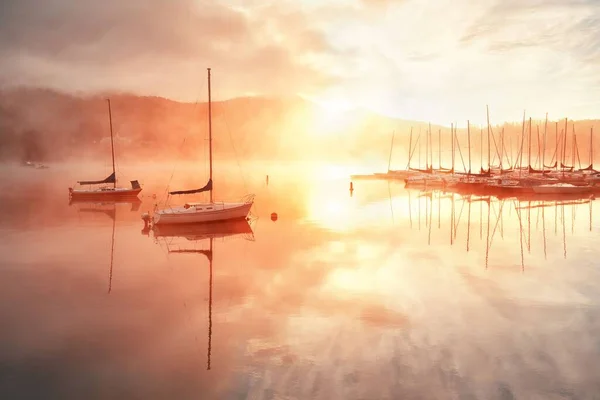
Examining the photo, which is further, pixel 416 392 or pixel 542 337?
pixel 542 337

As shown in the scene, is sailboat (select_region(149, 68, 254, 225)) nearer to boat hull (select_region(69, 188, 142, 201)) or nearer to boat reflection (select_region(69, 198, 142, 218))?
boat reflection (select_region(69, 198, 142, 218))

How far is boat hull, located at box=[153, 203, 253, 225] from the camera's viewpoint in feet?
139

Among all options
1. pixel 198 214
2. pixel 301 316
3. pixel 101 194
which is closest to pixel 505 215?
pixel 198 214

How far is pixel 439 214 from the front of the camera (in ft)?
176

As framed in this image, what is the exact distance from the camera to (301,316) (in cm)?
1942

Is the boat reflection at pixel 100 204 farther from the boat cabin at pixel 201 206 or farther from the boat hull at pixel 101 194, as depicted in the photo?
the boat cabin at pixel 201 206

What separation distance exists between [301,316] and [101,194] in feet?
189

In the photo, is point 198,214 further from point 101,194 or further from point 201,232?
point 101,194

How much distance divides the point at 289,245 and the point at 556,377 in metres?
22.9

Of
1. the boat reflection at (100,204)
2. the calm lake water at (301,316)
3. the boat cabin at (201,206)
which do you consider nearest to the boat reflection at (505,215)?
the calm lake water at (301,316)

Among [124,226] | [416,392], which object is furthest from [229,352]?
[124,226]

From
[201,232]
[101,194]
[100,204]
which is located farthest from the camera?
[101,194]

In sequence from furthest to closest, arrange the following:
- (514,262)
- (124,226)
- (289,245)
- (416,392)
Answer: (124,226) → (289,245) → (514,262) → (416,392)

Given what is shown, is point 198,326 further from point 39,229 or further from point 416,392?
point 39,229
